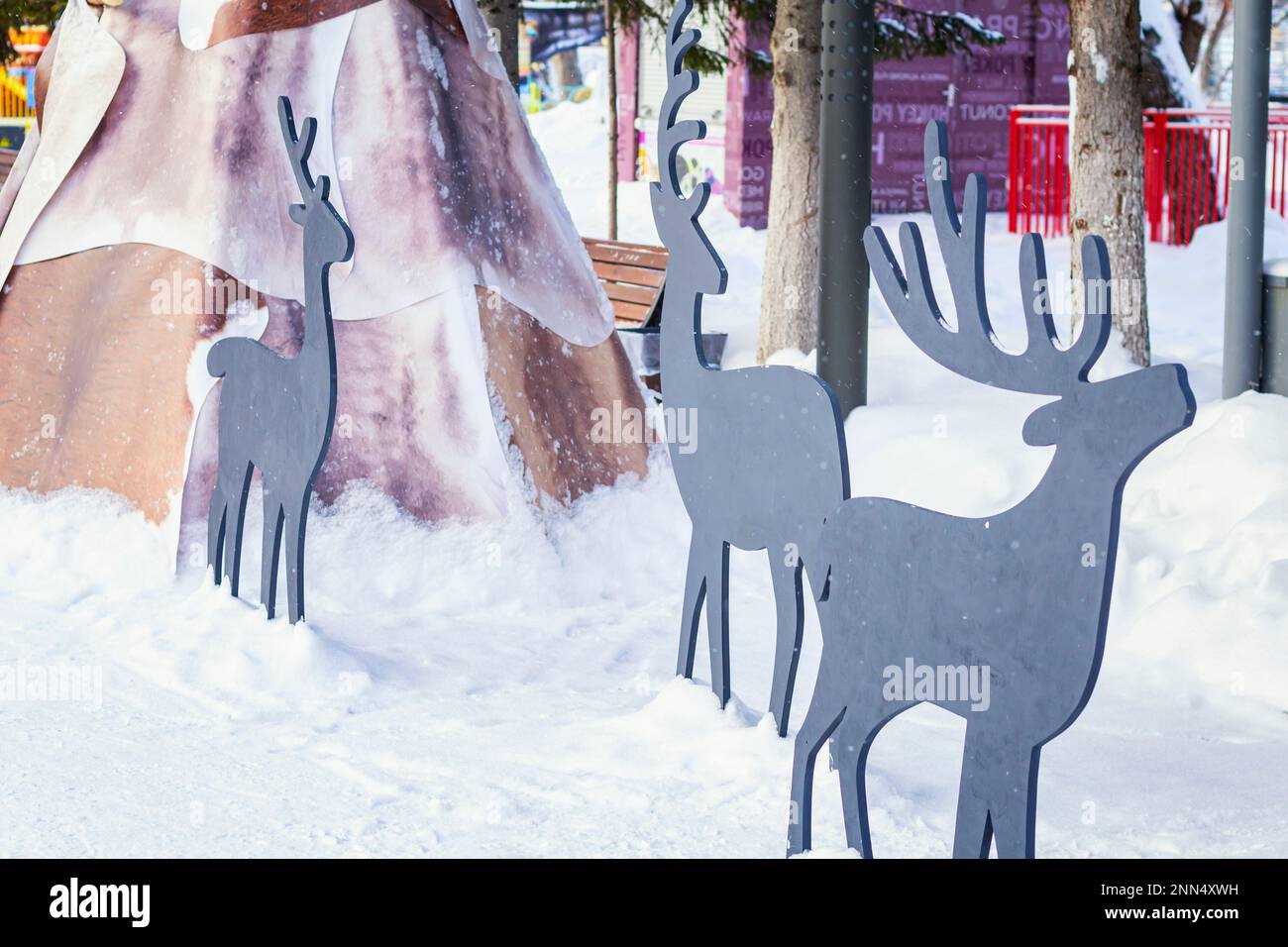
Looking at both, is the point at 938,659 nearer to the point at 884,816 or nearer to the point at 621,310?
the point at 884,816

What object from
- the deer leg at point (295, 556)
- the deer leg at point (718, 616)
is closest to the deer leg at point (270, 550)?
the deer leg at point (295, 556)

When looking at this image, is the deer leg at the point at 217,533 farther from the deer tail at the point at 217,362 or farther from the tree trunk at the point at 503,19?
the tree trunk at the point at 503,19

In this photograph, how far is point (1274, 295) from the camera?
7625mm

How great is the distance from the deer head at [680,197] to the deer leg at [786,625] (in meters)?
0.83

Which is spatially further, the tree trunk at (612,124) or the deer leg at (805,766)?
the tree trunk at (612,124)

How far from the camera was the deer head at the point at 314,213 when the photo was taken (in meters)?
5.21

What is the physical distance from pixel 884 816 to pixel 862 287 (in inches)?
180

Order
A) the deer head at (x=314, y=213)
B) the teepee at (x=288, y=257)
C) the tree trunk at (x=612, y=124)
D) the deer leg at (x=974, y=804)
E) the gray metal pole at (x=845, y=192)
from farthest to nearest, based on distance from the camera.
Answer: the tree trunk at (x=612, y=124) → the gray metal pole at (x=845, y=192) → the teepee at (x=288, y=257) → the deer head at (x=314, y=213) → the deer leg at (x=974, y=804)

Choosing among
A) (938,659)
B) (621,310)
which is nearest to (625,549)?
(938,659)

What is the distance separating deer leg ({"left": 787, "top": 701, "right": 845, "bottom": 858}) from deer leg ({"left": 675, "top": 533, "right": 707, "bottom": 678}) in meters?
1.17

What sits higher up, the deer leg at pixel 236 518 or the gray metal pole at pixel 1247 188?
the gray metal pole at pixel 1247 188

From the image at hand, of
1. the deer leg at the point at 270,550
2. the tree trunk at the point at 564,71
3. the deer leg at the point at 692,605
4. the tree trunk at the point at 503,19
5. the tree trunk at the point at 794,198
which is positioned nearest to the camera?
the deer leg at the point at 692,605

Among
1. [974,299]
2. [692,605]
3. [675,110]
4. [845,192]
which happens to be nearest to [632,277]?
[845,192]

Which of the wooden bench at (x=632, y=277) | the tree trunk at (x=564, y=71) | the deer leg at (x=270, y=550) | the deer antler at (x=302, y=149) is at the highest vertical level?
the tree trunk at (x=564, y=71)
